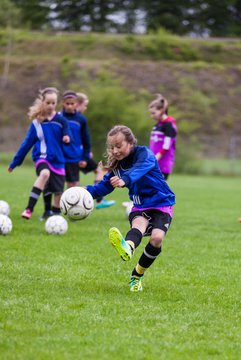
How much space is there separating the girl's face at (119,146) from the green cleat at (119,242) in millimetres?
817

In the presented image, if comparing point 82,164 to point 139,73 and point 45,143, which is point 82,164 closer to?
point 45,143

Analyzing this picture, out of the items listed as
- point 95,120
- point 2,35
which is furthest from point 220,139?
point 2,35

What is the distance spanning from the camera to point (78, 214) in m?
6.10

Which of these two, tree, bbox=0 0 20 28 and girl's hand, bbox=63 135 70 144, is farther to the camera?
tree, bbox=0 0 20 28

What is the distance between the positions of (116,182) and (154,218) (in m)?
0.64

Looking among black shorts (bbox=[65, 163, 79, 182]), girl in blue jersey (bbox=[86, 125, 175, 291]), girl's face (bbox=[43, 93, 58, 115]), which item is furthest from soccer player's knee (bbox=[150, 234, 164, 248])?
black shorts (bbox=[65, 163, 79, 182])

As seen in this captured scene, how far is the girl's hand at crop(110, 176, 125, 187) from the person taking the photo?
5.57 metres

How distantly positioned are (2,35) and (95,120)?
74.0ft

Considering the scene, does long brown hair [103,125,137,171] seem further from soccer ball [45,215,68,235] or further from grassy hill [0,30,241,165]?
grassy hill [0,30,241,165]

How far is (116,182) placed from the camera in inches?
221

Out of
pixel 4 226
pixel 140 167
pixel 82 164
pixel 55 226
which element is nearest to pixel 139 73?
pixel 82 164

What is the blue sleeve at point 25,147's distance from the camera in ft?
31.6

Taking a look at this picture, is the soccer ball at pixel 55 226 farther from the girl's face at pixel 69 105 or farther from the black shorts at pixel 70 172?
the girl's face at pixel 69 105

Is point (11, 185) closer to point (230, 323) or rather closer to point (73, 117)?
point (73, 117)
